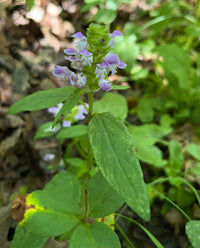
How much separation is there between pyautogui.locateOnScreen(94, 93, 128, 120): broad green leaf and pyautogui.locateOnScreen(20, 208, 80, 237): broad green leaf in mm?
817

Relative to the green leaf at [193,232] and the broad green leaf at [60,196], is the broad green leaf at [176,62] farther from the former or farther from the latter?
the broad green leaf at [60,196]

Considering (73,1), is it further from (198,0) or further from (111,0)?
(198,0)

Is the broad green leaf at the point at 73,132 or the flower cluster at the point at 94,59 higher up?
the flower cluster at the point at 94,59

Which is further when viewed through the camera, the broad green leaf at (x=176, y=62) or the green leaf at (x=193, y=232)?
the broad green leaf at (x=176, y=62)

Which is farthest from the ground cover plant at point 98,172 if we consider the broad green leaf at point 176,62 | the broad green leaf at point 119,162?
the broad green leaf at point 176,62

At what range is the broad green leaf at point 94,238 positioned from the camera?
3.57 feet

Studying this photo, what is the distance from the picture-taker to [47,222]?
1.12 meters

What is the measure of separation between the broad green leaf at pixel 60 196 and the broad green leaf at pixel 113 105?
62 cm

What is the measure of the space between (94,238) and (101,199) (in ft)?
0.69

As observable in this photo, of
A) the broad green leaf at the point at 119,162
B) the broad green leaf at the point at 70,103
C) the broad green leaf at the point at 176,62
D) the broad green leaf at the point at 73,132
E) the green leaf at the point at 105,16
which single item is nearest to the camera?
the broad green leaf at the point at 119,162

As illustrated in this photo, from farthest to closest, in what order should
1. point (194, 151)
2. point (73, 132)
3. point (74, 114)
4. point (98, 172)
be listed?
point (194, 151)
point (74, 114)
point (73, 132)
point (98, 172)

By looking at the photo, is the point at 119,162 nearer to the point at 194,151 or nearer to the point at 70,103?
the point at 70,103

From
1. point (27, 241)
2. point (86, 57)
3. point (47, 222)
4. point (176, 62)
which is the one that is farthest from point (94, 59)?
point (176, 62)

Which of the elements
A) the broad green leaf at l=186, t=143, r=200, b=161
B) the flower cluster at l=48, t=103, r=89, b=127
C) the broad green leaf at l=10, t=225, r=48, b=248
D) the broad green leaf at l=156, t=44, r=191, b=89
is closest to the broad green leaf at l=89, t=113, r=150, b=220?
the broad green leaf at l=10, t=225, r=48, b=248
